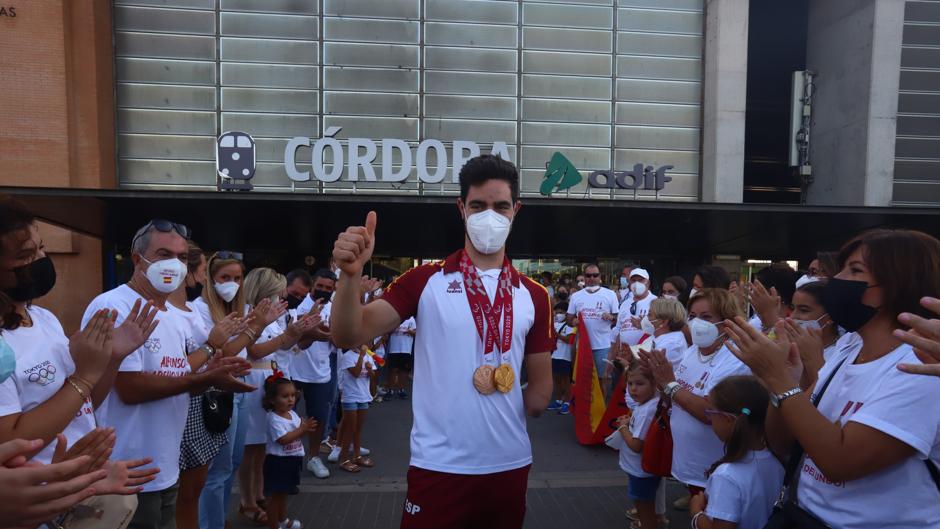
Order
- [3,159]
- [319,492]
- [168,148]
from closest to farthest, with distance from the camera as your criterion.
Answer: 1. [319,492]
2. [3,159]
3. [168,148]

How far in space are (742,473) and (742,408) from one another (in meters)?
0.34

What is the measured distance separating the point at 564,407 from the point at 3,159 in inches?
654

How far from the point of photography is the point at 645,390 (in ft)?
13.6

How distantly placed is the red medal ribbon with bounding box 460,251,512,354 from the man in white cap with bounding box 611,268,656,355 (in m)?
5.09

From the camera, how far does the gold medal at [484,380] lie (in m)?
2.08

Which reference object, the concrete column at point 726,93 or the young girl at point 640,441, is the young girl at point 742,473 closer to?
the young girl at point 640,441

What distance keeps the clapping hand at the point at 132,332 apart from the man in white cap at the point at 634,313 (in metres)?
5.85

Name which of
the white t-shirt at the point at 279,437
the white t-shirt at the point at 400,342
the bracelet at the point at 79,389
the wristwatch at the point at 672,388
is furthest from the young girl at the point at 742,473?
the white t-shirt at the point at 400,342

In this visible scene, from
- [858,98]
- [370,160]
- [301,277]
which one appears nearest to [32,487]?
[301,277]

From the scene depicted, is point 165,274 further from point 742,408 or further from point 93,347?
point 742,408

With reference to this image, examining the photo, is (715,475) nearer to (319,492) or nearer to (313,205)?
(319,492)

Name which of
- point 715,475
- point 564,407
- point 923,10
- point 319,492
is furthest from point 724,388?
point 923,10

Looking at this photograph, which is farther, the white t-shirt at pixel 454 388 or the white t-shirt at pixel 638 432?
the white t-shirt at pixel 638 432

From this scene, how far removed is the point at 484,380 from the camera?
2088 millimetres
